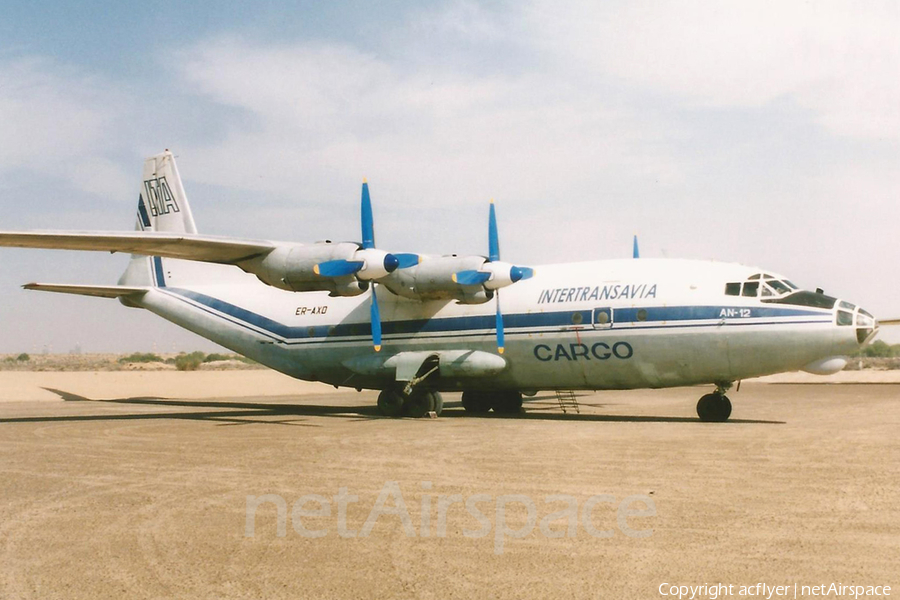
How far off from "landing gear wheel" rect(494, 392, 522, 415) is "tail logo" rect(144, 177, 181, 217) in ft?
42.9

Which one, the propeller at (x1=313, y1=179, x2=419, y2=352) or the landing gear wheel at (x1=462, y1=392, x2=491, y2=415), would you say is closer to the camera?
the propeller at (x1=313, y1=179, x2=419, y2=352)

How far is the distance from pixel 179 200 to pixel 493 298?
1276cm

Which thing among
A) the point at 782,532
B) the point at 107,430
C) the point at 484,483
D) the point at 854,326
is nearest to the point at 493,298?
the point at 854,326

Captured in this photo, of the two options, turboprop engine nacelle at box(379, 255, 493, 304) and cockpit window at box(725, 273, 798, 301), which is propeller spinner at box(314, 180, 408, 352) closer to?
turboprop engine nacelle at box(379, 255, 493, 304)

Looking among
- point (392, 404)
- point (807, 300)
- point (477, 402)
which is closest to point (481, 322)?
point (392, 404)

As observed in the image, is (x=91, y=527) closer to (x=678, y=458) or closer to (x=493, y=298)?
(x=678, y=458)

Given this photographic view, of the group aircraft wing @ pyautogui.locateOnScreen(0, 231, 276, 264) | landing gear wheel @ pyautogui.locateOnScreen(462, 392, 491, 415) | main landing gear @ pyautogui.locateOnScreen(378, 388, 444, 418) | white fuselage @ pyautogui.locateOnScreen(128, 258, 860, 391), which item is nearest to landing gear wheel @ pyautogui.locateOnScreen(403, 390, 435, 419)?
main landing gear @ pyautogui.locateOnScreen(378, 388, 444, 418)

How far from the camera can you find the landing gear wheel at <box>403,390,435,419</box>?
71.4 ft

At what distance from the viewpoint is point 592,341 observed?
1962cm

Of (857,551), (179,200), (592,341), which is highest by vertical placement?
(179,200)

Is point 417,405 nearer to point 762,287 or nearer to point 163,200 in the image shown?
point 762,287

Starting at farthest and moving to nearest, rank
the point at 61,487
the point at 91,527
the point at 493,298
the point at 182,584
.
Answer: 1. the point at 493,298
2. the point at 61,487
3. the point at 91,527
4. the point at 182,584

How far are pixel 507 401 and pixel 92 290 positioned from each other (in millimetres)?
13734

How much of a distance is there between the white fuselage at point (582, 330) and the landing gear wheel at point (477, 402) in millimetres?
1821
